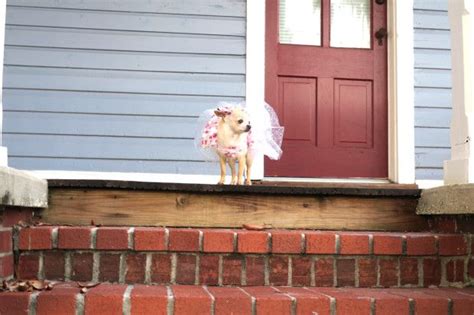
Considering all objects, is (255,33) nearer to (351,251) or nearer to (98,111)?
(98,111)

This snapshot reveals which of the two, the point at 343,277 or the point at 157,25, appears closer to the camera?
the point at 343,277

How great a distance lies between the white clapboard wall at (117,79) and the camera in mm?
4418

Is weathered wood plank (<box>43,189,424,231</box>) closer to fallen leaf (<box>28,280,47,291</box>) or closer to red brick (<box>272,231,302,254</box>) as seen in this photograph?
red brick (<box>272,231,302,254</box>)

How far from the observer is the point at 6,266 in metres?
2.14

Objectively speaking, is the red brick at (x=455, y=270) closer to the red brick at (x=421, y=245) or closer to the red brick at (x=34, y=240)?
the red brick at (x=421, y=245)

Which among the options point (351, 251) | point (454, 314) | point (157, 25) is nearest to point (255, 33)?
point (157, 25)

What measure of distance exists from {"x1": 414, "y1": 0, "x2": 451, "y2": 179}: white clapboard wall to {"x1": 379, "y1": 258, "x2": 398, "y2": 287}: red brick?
245 cm

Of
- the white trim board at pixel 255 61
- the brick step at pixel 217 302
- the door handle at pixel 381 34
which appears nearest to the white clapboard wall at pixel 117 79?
the white trim board at pixel 255 61

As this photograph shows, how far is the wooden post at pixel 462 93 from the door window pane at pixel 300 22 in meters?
2.18

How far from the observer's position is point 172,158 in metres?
4.51

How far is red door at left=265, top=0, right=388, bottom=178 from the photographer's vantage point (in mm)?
4742

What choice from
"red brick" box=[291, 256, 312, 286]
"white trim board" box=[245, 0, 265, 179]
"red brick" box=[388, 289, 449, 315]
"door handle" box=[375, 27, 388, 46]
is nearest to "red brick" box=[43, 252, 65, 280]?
"red brick" box=[291, 256, 312, 286]

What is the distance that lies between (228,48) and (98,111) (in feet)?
3.35

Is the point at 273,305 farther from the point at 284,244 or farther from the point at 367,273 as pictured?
the point at 367,273
